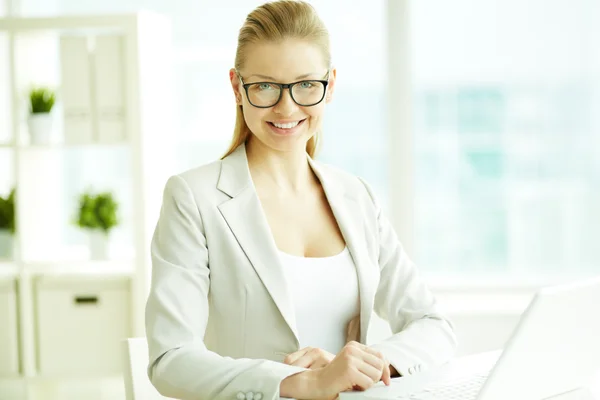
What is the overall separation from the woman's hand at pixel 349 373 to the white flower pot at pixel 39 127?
2.37 metres

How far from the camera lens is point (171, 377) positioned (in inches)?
56.5

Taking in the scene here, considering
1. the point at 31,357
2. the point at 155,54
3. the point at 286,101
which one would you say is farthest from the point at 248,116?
the point at 31,357

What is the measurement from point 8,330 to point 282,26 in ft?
7.77

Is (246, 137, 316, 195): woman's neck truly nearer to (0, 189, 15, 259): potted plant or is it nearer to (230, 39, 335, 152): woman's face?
(230, 39, 335, 152): woman's face

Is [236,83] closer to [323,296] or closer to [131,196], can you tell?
[323,296]

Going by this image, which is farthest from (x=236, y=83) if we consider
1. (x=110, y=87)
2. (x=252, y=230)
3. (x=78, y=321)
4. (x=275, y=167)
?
(x=78, y=321)

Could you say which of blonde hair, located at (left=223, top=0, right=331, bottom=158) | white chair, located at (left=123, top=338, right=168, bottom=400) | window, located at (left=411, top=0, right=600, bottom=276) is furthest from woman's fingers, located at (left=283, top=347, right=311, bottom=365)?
window, located at (left=411, top=0, right=600, bottom=276)

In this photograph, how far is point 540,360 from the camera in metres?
1.24

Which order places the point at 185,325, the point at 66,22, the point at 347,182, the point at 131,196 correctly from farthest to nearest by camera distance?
the point at 131,196 → the point at 66,22 → the point at 347,182 → the point at 185,325

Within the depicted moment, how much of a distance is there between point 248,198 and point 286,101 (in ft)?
0.71

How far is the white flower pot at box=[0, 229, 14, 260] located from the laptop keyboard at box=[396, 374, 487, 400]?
254 centimetres

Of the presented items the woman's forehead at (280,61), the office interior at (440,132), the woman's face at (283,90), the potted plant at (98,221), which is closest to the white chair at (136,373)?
the woman's face at (283,90)

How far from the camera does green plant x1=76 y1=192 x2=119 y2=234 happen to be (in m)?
3.45

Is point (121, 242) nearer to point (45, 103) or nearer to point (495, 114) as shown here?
point (45, 103)
